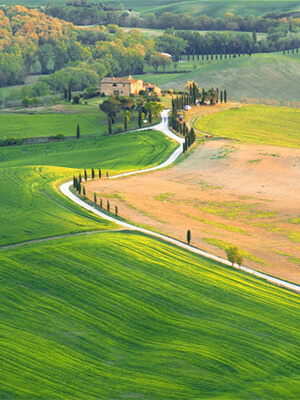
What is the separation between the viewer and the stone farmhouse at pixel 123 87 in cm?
18238

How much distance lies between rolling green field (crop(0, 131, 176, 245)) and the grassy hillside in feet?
22.1

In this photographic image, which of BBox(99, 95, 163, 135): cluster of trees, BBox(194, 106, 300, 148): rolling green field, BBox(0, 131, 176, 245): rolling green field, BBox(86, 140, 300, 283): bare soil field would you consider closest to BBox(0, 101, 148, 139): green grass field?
BBox(99, 95, 163, 135): cluster of trees

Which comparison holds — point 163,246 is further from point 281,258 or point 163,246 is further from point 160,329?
point 160,329

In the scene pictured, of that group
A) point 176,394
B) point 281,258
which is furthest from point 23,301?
point 281,258

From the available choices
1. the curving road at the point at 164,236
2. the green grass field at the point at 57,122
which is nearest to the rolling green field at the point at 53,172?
the curving road at the point at 164,236

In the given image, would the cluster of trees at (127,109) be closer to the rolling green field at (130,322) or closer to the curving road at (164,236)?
the curving road at (164,236)

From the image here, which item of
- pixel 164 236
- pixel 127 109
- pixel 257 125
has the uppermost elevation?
pixel 164 236

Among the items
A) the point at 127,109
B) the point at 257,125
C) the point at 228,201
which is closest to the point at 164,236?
the point at 228,201

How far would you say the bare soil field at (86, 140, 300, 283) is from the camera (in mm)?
78125

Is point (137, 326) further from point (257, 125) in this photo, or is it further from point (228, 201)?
point (257, 125)

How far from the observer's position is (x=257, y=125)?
16100 cm

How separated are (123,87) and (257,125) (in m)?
39.8

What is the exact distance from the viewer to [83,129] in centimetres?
15625

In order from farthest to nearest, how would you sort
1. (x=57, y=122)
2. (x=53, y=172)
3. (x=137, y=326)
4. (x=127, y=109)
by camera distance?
1. (x=127, y=109)
2. (x=57, y=122)
3. (x=53, y=172)
4. (x=137, y=326)
